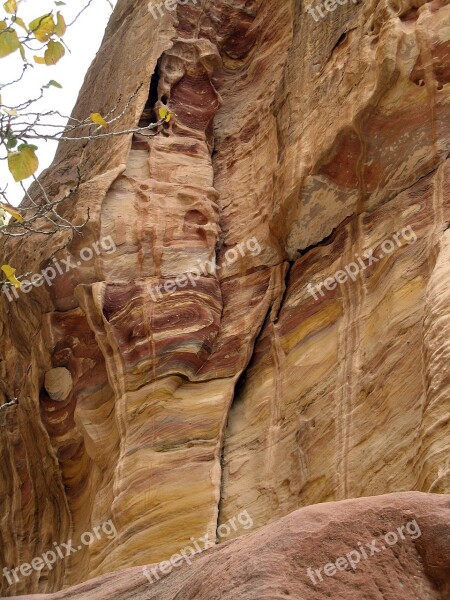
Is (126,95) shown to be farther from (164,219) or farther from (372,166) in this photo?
(372,166)

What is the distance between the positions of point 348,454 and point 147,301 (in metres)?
3.42

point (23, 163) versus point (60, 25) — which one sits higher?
point (60, 25)

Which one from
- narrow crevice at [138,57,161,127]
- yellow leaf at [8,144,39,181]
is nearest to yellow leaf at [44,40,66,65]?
yellow leaf at [8,144,39,181]

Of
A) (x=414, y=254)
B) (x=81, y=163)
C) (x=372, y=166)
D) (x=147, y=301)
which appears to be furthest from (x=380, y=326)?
(x=81, y=163)

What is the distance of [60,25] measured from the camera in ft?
23.8

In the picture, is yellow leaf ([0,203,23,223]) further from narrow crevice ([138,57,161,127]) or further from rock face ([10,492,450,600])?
narrow crevice ([138,57,161,127])

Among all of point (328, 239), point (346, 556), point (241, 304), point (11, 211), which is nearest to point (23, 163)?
point (11, 211)

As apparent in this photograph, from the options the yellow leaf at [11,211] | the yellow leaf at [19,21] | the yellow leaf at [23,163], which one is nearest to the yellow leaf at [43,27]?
the yellow leaf at [19,21]

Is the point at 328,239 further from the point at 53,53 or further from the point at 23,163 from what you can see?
the point at 23,163

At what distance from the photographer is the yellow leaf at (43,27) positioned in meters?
7.28

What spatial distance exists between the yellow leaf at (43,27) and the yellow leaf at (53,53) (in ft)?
0.49

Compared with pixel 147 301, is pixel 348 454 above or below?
below

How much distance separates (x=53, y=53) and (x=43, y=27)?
269mm

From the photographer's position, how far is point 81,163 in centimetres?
1434
